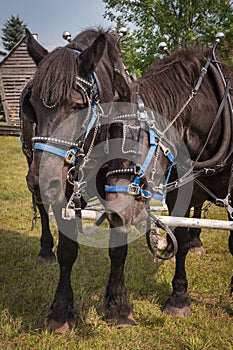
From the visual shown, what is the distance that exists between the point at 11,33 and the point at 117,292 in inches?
1602

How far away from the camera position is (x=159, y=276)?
3.79 m

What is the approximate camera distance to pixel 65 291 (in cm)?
288

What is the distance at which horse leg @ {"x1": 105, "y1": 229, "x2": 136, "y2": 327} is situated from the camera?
285 centimetres

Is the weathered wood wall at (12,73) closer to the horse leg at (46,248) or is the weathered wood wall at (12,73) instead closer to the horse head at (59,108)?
the horse leg at (46,248)

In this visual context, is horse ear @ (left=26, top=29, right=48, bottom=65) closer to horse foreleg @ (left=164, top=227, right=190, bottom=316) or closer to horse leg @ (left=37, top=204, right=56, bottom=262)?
horse foreleg @ (left=164, top=227, right=190, bottom=316)

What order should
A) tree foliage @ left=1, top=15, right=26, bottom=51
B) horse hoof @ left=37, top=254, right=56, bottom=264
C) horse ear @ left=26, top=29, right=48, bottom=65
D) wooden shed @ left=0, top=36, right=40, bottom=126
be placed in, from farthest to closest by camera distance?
tree foliage @ left=1, top=15, right=26, bottom=51 < wooden shed @ left=0, top=36, right=40, bottom=126 < horse hoof @ left=37, top=254, right=56, bottom=264 < horse ear @ left=26, top=29, right=48, bottom=65

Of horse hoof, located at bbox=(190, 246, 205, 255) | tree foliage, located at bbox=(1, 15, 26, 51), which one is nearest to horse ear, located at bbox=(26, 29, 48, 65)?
horse hoof, located at bbox=(190, 246, 205, 255)

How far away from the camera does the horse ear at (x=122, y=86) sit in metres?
2.07

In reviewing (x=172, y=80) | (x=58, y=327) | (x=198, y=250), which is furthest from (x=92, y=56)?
(x=198, y=250)

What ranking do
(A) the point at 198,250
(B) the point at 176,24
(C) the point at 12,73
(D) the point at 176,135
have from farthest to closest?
(C) the point at 12,73 < (B) the point at 176,24 < (A) the point at 198,250 < (D) the point at 176,135

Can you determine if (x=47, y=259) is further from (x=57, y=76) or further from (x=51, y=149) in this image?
(x=57, y=76)

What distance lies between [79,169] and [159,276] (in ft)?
6.49

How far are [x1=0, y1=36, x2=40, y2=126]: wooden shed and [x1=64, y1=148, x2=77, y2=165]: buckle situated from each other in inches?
760

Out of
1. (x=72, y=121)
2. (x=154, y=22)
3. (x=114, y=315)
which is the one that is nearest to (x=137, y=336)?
(x=114, y=315)
